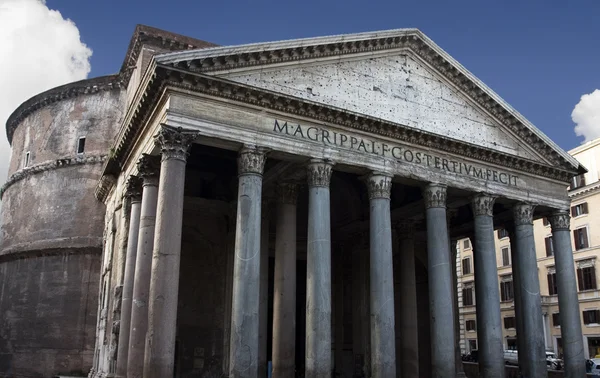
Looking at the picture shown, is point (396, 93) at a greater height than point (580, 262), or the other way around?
point (396, 93)

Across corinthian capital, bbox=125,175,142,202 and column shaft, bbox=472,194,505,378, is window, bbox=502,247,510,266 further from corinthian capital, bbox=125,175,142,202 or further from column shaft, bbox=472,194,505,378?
corinthian capital, bbox=125,175,142,202

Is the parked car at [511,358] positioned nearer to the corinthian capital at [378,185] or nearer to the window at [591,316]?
the window at [591,316]

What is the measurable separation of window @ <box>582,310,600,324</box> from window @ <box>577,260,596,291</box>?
3.92 feet

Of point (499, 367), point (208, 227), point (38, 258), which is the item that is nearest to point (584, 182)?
point (499, 367)

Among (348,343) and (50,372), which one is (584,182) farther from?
(50,372)

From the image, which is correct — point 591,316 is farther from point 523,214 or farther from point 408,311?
point 408,311

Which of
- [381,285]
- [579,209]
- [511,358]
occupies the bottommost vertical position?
[511,358]

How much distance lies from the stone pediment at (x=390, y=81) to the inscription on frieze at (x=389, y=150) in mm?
683

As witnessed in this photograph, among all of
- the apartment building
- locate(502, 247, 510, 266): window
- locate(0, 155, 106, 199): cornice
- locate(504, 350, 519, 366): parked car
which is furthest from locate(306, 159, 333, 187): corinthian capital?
locate(502, 247, 510, 266): window

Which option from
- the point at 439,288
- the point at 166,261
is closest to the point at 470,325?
the point at 439,288

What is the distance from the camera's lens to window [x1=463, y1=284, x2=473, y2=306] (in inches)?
1435

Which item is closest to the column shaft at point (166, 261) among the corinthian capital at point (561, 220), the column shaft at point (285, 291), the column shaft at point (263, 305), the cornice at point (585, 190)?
the column shaft at point (285, 291)

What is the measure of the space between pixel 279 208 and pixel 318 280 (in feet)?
10.2

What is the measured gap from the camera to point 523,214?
18188 millimetres
